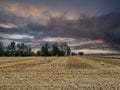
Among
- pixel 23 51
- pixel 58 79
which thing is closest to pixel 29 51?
pixel 23 51

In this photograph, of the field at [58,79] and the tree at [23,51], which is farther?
the tree at [23,51]

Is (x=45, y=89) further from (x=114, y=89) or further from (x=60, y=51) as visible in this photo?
(x=60, y=51)

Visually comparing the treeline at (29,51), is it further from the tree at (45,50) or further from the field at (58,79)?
the field at (58,79)

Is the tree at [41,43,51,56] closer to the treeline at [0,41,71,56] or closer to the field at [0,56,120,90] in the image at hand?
the treeline at [0,41,71,56]

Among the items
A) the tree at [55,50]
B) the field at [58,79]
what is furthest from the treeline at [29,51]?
the field at [58,79]

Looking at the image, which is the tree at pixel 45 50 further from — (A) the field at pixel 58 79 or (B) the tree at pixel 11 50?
(A) the field at pixel 58 79

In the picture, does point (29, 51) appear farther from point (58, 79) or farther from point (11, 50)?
point (58, 79)

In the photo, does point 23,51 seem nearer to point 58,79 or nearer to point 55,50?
point 55,50

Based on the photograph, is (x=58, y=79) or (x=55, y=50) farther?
(x=55, y=50)

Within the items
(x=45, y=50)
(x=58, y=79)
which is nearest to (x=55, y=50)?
(x=45, y=50)

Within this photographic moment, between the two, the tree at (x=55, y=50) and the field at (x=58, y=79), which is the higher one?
the tree at (x=55, y=50)

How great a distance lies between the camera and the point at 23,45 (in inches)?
7101

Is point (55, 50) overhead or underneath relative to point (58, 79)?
overhead

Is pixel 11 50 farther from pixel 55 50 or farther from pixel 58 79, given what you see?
pixel 58 79
